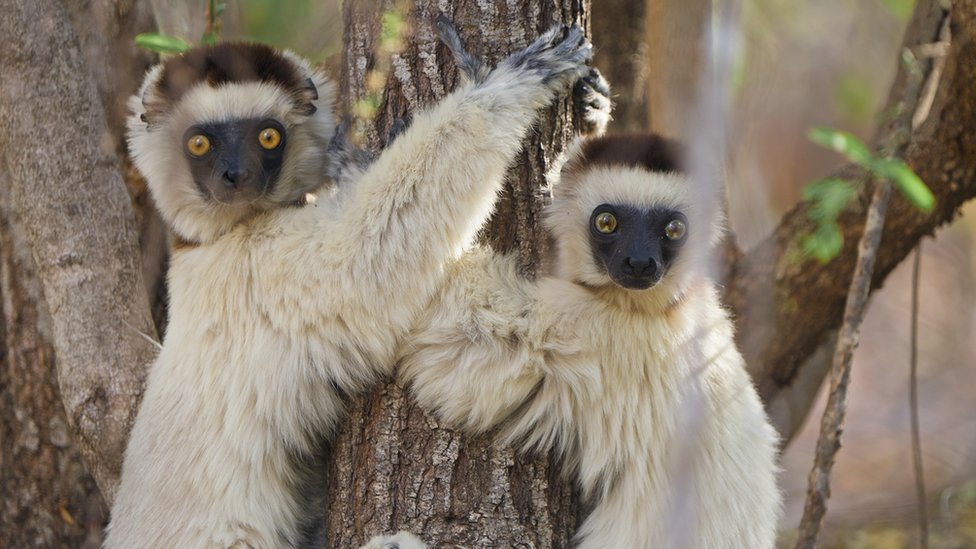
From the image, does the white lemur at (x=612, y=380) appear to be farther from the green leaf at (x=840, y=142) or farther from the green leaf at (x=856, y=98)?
the green leaf at (x=856, y=98)

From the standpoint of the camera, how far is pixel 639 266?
3.52 metres

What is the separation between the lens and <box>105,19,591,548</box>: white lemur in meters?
3.40

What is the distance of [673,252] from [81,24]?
10.7 ft

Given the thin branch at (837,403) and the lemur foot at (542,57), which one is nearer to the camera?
the lemur foot at (542,57)

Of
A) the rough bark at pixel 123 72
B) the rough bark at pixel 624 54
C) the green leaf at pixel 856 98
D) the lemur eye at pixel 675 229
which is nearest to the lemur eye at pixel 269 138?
the rough bark at pixel 123 72

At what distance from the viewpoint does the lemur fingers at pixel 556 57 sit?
348cm

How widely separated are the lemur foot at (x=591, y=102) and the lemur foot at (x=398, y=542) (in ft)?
5.67

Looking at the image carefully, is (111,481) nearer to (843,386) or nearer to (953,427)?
(843,386)

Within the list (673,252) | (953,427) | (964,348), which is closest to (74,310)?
(673,252)

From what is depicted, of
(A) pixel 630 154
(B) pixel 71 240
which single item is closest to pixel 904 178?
(A) pixel 630 154

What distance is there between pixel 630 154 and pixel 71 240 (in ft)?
8.04

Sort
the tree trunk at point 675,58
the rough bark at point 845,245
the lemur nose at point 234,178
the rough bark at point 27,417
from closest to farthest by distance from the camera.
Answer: the lemur nose at point 234,178
the rough bark at point 845,245
the rough bark at point 27,417
the tree trunk at point 675,58

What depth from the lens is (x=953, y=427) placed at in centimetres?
949

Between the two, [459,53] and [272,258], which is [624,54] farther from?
[272,258]
